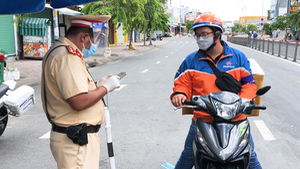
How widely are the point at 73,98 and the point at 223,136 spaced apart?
108cm

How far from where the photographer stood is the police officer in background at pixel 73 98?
221 cm

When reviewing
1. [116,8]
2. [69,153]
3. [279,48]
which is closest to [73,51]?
[69,153]

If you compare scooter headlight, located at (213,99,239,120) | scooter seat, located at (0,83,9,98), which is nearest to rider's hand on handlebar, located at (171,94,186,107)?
scooter headlight, located at (213,99,239,120)

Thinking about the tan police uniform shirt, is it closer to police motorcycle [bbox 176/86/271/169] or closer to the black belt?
the black belt

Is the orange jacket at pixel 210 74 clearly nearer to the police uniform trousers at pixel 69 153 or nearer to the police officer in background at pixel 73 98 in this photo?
the police officer in background at pixel 73 98

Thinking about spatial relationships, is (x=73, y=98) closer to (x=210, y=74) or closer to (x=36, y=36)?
(x=210, y=74)

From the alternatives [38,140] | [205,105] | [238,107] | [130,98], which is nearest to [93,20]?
[205,105]

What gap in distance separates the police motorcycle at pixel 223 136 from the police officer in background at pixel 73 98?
759 mm

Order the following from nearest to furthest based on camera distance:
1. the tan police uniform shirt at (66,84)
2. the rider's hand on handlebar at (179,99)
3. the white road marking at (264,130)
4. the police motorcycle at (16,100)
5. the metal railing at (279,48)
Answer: the tan police uniform shirt at (66,84) < the rider's hand on handlebar at (179,99) < the police motorcycle at (16,100) < the white road marking at (264,130) < the metal railing at (279,48)

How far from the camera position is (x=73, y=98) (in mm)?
2191

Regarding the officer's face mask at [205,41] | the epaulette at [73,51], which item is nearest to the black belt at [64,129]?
the epaulette at [73,51]

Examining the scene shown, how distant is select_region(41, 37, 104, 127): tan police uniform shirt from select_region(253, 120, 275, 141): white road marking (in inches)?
152

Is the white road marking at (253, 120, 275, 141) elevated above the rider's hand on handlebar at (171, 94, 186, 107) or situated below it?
below

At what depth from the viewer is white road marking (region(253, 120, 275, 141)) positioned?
214 inches
